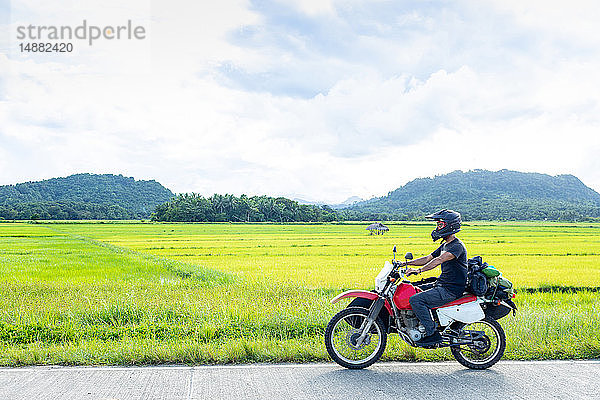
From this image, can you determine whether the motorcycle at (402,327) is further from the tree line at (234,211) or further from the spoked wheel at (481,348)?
the tree line at (234,211)

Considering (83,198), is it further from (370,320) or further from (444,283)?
(444,283)

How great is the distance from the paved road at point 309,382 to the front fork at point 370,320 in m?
0.36

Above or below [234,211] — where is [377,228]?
below

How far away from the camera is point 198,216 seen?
352 feet

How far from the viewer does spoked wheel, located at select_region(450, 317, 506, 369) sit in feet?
18.4

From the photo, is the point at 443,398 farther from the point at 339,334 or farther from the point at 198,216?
the point at 198,216

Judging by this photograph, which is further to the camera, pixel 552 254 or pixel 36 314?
pixel 552 254

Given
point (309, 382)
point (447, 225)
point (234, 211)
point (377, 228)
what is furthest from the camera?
point (234, 211)

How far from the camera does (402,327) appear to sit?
568 centimetres

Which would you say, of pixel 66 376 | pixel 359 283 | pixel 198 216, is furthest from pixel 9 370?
pixel 198 216

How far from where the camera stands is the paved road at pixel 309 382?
4.64 m

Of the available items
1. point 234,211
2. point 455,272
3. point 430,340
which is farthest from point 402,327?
point 234,211

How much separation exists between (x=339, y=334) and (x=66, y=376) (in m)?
2.91

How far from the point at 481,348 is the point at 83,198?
515ft
